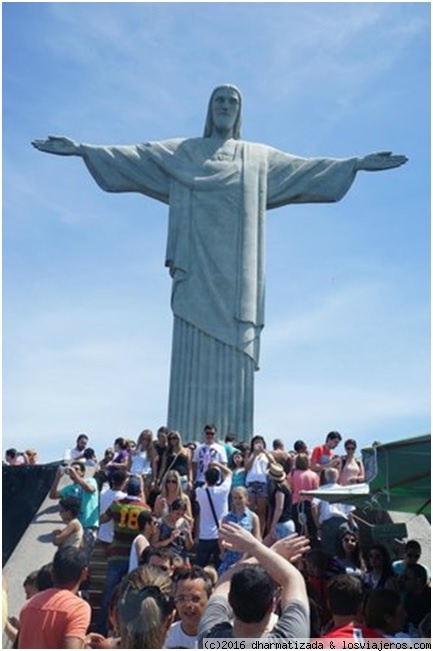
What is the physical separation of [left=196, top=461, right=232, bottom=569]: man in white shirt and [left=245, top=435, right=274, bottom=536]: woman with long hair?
559mm

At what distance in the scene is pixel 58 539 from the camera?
21.5 ft

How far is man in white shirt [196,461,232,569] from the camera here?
759 cm

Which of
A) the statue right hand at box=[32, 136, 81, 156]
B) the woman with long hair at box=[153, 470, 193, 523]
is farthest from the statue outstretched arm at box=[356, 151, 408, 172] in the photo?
the woman with long hair at box=[153, 470, 193, 523]

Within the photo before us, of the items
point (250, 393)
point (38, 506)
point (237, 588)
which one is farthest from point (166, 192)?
point (237, 588)

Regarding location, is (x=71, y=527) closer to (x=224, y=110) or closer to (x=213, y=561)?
(x=213, y=561)

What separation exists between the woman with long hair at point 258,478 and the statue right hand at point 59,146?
7987 mm

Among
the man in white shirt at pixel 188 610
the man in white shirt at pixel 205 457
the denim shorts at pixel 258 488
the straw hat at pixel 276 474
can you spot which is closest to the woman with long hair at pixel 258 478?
the denim shorts at pixel 258 488

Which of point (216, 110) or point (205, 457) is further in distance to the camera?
point (216, 110)

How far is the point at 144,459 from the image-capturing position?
10289 mm

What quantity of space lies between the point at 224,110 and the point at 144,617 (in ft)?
45.3

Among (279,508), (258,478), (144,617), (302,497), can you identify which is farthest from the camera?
(258,478)

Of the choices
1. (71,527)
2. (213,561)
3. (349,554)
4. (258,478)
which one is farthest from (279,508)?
(71,527)

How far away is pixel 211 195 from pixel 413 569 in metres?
10.8

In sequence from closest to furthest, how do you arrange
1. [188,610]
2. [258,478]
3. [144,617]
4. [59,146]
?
[144,617]
[188,610]
[258,478]
[59,146]
